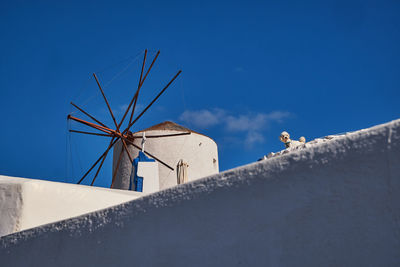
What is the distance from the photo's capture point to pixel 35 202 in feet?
9.00

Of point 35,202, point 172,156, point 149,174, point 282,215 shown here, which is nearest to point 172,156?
point 172,156

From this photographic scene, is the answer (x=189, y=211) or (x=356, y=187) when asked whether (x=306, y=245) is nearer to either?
(x=356, y=187)

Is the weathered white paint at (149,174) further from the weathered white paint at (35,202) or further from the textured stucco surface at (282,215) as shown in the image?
the textured stucco surface at (282,215)

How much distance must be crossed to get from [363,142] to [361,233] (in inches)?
12.2

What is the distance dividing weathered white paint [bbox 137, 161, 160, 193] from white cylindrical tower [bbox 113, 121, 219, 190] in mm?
2318

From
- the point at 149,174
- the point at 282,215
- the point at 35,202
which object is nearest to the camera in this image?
the point at 282,215

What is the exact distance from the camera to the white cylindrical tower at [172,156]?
908cm

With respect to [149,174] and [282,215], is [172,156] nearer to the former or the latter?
[149,174]

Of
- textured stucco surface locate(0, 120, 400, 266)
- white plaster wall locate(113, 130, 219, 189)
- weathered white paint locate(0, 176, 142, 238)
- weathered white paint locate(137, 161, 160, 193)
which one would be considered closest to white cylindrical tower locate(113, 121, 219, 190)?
white plaster wall locate(113, 130, 219, 189)

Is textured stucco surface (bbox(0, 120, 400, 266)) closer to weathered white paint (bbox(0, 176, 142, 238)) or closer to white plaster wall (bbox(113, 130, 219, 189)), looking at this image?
weathered white paint (bbox(0, 176, 142, 238))

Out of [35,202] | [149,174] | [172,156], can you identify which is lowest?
[35,202]

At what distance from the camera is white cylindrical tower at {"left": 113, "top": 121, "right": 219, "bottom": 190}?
9.08 meters

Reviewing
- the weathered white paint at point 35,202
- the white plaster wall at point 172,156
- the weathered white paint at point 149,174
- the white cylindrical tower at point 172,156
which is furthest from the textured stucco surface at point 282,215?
the white plaster wall at point 172,156

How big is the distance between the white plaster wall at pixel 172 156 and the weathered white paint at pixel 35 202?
6.01 meters
